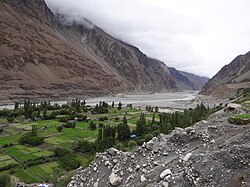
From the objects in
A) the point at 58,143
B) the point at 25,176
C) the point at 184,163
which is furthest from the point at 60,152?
the point at 184,163

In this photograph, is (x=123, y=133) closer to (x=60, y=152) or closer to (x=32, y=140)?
(x=60, y=152)

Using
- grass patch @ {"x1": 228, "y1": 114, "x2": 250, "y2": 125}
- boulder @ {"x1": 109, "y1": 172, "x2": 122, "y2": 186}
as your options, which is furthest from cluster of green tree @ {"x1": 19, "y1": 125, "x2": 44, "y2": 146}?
grass patch @ {"x1": 228, "y1": 114, "x2": 250, "y2": 125}

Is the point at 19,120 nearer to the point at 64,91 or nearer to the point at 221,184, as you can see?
the point at 221,184

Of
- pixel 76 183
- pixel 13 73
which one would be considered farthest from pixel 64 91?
pixel 76 183

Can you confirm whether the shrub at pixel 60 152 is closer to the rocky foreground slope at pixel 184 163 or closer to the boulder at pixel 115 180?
the rocky foreground slope at pixel 184 163

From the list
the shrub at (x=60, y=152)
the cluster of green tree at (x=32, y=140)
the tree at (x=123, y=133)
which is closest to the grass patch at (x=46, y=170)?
the shrub at (x=60, y=152)

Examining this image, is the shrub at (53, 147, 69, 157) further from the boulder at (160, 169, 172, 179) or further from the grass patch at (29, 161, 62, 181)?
the boulder at (160, 169, 172, 179)

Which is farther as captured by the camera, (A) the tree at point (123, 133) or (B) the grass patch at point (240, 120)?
(A) the tree at point (123, 133)

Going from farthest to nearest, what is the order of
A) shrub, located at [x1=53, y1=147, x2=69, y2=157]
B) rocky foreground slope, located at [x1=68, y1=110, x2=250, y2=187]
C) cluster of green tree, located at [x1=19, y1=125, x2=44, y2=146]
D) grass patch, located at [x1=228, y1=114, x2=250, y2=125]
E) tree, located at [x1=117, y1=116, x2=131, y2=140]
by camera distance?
tree, located at [x1=117, y1=116, x2=131, y2=140] < cluster of green tree, located at [x1=19, y1=125, x2=44, y2=146] < shrub, located at [x1=53, y1=147, x2=69, y2=157] < grass patch, located at [x1=228, y1=114, x2=250, y2=125] < rocky foreground slope, located at [x1=68, y1=110, x2=250, y2=187]
